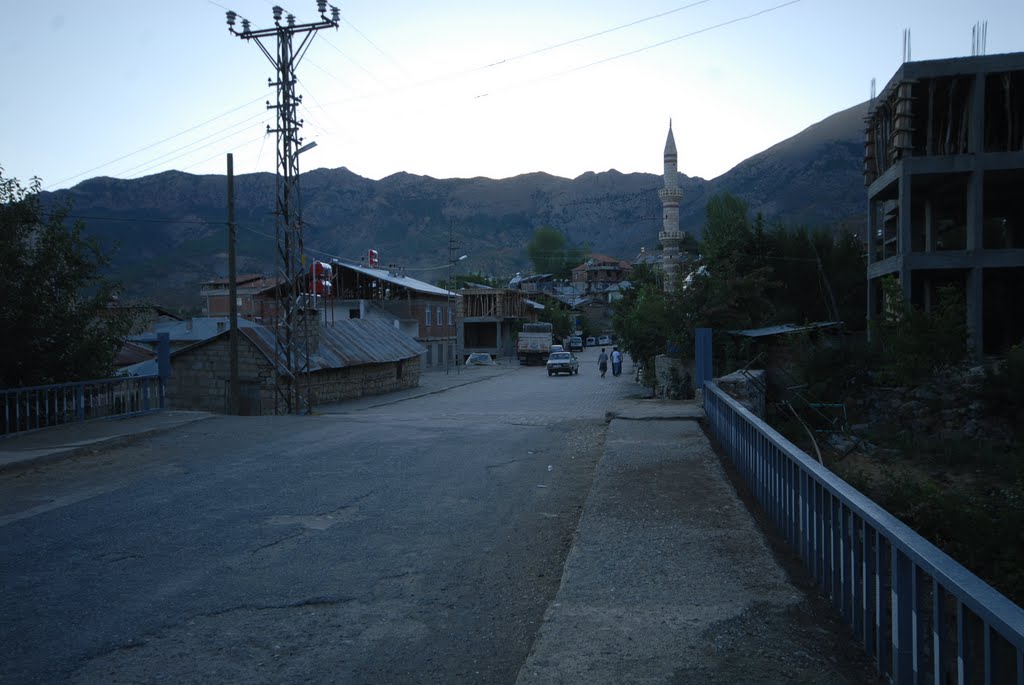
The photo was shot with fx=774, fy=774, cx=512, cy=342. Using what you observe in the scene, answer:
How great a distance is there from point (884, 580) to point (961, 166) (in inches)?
1024

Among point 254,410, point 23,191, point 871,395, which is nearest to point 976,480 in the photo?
point 871,395

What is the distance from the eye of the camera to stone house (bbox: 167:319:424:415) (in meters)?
29.5

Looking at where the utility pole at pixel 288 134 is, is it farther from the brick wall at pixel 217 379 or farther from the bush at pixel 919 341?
the bush at pixel 919 341

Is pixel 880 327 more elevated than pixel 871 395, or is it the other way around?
pixel 880 327

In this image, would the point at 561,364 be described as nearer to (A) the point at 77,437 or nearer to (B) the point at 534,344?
(B) the point at 534,344

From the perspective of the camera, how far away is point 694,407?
48.8 feet

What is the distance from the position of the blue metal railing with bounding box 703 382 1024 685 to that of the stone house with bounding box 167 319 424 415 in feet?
71.4

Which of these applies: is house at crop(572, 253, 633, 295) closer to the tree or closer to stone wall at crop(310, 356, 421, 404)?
stone wall at crop(310, 356, 421, 404)

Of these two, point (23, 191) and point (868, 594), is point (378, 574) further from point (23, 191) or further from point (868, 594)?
point (23, 191)

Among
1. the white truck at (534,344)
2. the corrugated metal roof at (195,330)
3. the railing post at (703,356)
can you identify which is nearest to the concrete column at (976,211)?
the railing post at (703,356)

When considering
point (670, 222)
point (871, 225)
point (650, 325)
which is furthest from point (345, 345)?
point (670, 222)

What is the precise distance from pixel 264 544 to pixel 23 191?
1329 cm

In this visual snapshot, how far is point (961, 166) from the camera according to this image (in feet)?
84.2

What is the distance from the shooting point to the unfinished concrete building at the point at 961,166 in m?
25.5
